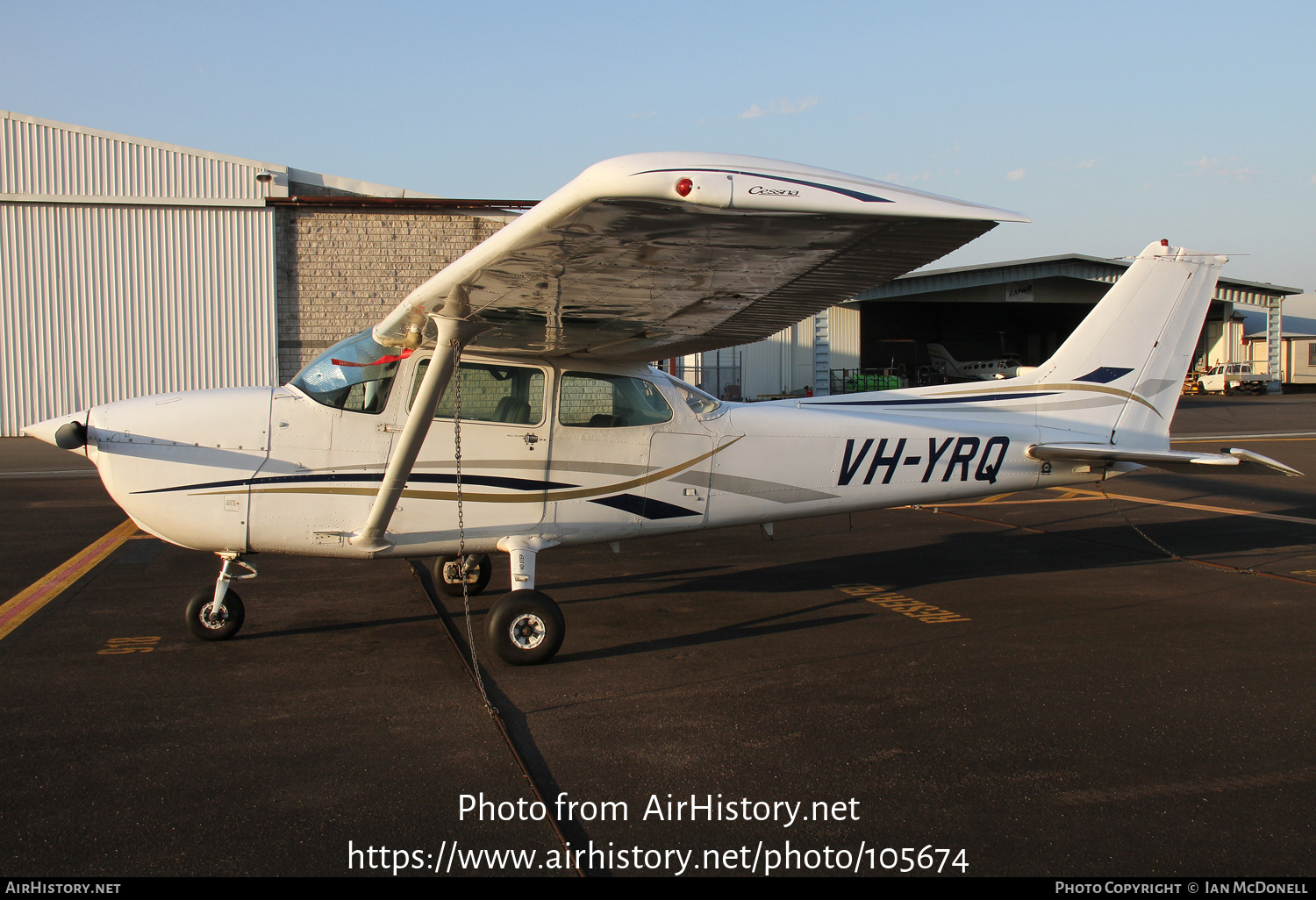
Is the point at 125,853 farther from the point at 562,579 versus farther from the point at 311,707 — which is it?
the point at 562,579

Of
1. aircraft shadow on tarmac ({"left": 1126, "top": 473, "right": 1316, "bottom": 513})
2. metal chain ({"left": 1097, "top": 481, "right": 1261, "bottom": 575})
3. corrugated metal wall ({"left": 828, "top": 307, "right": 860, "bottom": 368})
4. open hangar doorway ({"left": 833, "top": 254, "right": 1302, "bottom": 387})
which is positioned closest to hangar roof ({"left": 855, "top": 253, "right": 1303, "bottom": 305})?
open hangar doorway ({"left": 833, "top": 254, "right": 1302, "bottom": 387})

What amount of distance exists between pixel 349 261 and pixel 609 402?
19.9 meters

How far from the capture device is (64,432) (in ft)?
16.6

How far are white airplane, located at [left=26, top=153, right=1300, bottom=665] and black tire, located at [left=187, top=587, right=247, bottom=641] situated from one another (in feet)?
0.05

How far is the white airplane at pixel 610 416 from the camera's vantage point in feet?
11.6

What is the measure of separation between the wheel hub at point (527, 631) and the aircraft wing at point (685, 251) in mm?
1768

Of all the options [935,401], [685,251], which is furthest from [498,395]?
[935,401]

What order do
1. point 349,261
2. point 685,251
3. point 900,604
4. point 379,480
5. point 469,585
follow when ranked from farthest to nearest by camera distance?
point 349,261 < point 469,585 < point 900,604 < point 379,480 < point 685,251

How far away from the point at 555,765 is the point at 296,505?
2.64m

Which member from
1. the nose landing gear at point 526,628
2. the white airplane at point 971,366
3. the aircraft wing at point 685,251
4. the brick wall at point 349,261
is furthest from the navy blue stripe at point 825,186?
the white airplane at point 971,366

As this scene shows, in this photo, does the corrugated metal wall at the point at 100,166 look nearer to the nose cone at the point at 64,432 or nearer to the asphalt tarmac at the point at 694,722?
the asphalt tarmac at the point at 694,722

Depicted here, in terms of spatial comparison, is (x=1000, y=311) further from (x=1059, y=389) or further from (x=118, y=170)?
(x=1059, y=389)

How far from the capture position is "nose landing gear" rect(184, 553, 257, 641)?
5.62 meters

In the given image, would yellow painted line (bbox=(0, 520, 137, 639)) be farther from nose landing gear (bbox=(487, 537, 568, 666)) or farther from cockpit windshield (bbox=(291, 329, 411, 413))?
nose landing gear (bbox=(487, 537, 568, 666))
